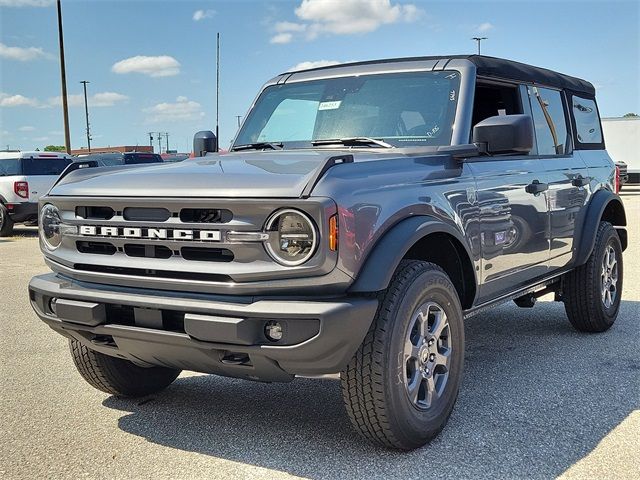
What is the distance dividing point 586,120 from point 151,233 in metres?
4.26

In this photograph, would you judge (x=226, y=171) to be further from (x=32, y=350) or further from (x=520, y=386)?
(x=32, y=350)

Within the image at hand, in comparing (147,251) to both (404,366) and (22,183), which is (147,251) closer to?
(404,366)

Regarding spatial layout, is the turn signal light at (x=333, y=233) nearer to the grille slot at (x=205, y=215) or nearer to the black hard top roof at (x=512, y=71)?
the grille slot at (x=205, y=215)

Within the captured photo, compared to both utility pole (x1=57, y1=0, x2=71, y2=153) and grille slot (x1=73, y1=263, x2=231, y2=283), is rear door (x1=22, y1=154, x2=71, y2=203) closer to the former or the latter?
grille slot (x1=73, y1=263, x2=231, y2=283)

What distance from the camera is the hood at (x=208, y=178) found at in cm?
302

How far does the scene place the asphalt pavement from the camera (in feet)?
10.7

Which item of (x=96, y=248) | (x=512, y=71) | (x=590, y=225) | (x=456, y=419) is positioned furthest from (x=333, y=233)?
(x=590, y=225)

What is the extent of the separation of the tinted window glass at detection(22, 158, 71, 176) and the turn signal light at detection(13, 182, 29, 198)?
1.05ft

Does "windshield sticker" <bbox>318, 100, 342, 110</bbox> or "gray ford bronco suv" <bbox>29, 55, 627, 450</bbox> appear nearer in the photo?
"gray ford bronco suv" <bbox>29, 55, 627, 450</bbox>

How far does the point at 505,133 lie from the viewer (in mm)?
3781

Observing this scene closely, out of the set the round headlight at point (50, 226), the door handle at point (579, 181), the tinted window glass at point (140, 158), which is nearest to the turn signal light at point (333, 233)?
the round headlight at point (50, 226)

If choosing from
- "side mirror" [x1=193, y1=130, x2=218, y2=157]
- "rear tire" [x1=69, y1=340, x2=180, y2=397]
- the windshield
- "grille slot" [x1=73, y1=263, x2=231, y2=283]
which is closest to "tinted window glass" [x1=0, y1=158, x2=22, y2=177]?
"side mirror" [x1=193, y1=130, x2=218, y2=157]

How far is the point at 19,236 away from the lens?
51.8 feet

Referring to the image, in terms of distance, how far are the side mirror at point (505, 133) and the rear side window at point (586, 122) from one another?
84.9 inches
